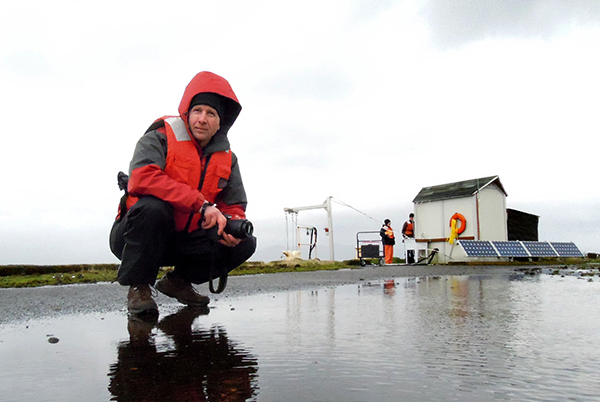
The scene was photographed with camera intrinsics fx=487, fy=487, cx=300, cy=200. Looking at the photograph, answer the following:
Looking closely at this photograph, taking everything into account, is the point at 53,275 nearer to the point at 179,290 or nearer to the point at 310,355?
the point at 179,290

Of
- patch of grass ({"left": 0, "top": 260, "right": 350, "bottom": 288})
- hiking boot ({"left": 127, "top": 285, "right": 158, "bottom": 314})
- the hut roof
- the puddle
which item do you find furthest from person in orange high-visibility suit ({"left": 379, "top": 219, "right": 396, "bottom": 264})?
hiking boot ({"left": 127, "top": 285, "right": 158, "bottom": 314})

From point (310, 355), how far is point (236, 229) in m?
1.27

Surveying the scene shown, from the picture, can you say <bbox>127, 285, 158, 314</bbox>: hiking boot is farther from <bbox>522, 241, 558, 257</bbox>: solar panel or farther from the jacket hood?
<bbox>522, 241, 558, 257</bbox>: solar panel

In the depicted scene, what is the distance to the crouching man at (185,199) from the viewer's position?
9.11 feet

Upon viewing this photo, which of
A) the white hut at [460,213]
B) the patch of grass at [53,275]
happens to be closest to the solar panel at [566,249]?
the white hut at [460,213]

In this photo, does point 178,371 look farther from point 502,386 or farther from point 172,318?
point 172,318

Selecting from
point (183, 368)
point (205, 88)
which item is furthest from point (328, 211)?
point (183, 368)

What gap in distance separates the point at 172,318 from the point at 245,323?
1.62ft

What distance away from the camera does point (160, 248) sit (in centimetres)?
291

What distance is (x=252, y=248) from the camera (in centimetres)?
330

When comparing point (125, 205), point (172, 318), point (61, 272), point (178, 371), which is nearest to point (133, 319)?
point (172, 318)

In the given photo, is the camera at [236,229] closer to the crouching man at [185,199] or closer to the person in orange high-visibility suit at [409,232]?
the crouching man at [185,199]

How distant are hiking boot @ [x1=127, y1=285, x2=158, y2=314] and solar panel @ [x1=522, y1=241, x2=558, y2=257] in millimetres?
16057

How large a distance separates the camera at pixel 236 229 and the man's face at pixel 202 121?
21.6 inches
